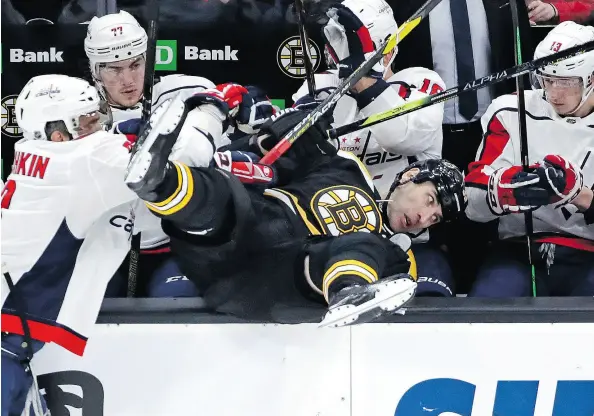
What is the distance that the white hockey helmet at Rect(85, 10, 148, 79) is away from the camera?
3.23 meters

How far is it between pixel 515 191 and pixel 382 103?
42 cm

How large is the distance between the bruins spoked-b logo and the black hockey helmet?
3.25ft

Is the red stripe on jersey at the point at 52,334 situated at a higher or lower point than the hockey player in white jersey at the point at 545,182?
lower

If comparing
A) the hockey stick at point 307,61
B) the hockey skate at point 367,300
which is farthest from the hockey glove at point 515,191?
the hockey skate at point 367,300

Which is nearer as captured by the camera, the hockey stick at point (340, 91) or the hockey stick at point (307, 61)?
the hockey stick at point (340, 91)

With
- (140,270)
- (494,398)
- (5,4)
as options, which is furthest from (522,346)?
(5,4)

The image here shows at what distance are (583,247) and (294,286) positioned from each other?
89 centimetres

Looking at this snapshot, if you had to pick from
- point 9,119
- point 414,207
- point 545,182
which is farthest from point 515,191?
point 9,119

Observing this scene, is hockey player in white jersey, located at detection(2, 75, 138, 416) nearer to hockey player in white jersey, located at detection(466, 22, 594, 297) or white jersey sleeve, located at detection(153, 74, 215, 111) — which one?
white jersey sleeve, located at detection(153, 74, 215, 111)

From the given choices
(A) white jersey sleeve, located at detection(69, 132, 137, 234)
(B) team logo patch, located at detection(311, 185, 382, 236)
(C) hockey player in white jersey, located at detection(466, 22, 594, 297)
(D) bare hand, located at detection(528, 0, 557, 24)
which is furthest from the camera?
(D) bare hand, located at detection(528, 0, 557, 24)

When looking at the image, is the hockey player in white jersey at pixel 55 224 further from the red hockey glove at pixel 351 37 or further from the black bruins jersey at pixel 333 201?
the red hockey glove at pixel 351 37

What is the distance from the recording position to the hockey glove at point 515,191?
111 inches

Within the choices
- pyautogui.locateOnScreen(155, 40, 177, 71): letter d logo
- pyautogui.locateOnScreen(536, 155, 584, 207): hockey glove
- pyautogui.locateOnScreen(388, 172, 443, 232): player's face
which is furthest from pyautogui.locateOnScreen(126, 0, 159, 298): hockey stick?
pyautogui.locateOnScreen(536, 155, 584, 207): hockey glove

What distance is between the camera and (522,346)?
2643 mm
